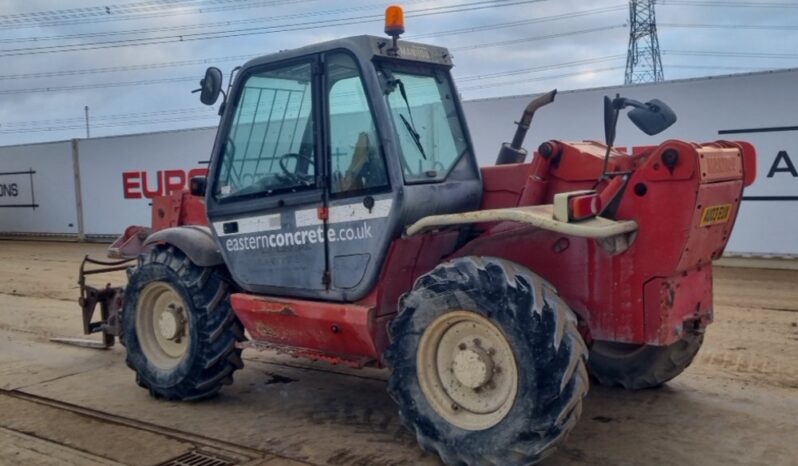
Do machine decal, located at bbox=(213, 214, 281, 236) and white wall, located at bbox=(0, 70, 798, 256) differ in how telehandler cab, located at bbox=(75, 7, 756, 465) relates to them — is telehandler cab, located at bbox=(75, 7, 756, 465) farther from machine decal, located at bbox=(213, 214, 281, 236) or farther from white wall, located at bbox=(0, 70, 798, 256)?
white wall, located at bbox=(0, 70, 798, 256)

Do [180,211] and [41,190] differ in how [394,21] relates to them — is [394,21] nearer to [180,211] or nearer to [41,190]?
[180,211]

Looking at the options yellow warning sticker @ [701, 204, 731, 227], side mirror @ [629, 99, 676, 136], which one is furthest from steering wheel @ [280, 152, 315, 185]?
yellow warning sticker @ [701, 204, 731, 227]

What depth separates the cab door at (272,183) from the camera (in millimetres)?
4914

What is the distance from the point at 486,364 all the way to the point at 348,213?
1.28 meters

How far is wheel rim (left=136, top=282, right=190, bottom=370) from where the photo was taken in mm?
5684

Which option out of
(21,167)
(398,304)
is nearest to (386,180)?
(398,304)

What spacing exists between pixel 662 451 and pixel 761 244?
8428 mm

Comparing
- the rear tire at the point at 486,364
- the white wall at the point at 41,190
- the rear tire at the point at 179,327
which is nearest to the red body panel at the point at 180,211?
the rear tire at the point at 179,327

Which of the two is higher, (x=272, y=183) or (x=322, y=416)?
(x=272, y=183)

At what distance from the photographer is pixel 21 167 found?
68.8 ft

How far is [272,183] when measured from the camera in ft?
16.8

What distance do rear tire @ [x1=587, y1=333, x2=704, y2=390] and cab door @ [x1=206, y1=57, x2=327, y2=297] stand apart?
2114 millimetres

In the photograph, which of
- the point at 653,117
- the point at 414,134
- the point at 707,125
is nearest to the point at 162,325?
the point at 414,134

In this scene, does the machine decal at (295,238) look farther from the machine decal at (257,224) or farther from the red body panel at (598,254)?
the red body panel at (598,254)
